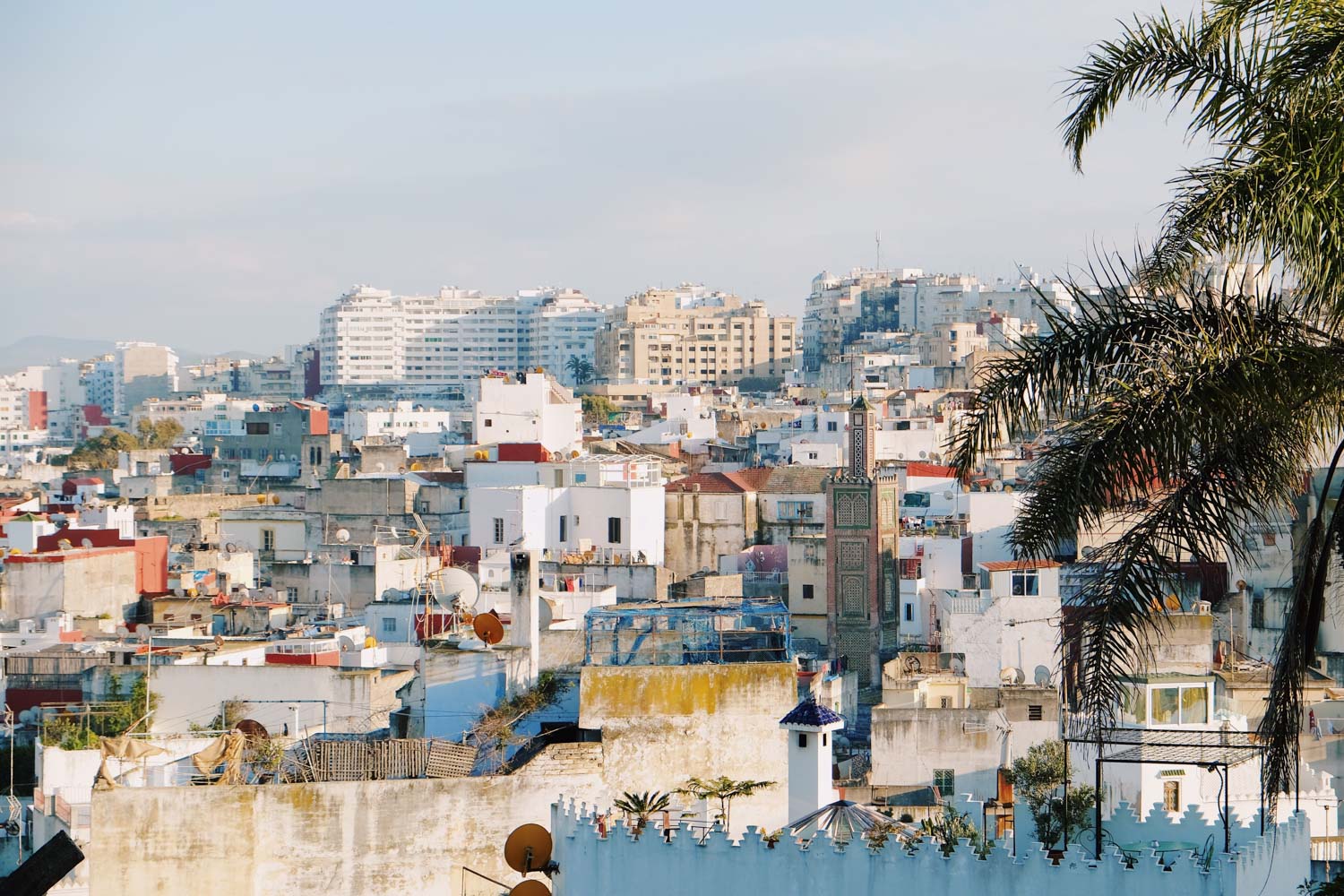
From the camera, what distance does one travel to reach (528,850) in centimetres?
1458

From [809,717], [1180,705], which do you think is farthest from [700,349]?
[809,717]

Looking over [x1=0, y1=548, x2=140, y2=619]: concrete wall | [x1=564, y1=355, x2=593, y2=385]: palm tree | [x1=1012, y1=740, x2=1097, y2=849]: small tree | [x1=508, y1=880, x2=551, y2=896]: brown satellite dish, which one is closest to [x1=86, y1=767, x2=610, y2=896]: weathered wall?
[x1=508, y1=880, x2=551, y2=896]: brown satellite dish

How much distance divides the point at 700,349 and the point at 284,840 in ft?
385

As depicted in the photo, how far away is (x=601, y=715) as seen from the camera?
17688 millimetres

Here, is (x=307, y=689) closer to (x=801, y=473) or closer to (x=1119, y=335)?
(x=1119, y=335)

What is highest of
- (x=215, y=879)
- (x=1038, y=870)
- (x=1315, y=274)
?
(x=1315, y=274)

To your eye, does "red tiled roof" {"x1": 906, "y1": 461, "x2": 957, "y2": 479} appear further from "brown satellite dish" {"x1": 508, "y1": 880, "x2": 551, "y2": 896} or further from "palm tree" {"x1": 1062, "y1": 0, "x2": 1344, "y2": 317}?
"palm tree" {"x1": 1062, "y1": 0, "x2": 1344, "y2": 317}

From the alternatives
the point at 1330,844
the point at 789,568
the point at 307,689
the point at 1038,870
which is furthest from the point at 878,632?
the point at 1038,870

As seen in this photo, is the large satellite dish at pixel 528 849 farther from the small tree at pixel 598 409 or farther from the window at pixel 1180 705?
the small tree at pixel 598 409

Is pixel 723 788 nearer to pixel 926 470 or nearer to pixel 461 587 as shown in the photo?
pixel 461 587

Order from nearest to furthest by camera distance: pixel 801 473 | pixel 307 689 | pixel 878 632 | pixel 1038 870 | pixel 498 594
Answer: pixel 1038 870 < pixel 307 689 < pixel 498 594 < pixel 878 632 < pixel 801 473

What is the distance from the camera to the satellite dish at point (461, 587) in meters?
27.5

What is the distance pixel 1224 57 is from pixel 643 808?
834cm

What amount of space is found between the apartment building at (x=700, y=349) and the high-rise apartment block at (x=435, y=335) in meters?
35.6
